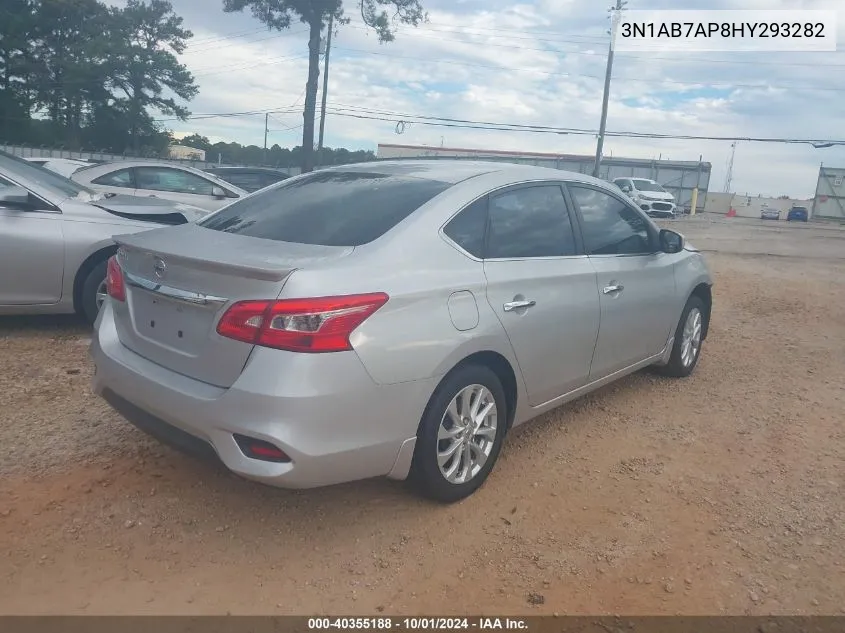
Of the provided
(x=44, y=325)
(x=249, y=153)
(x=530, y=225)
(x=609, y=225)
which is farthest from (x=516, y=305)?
(x=249, y=153)

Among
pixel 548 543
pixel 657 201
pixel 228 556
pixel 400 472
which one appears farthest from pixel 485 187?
pixel 657 201

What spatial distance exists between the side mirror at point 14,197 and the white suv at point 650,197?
26150 mm

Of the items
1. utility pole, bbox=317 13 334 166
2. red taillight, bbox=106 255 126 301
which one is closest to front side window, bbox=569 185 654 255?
red taillight, bbox=106 255 126 301

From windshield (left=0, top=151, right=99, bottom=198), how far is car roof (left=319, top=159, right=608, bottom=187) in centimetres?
282

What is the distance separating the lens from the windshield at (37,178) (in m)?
5.36

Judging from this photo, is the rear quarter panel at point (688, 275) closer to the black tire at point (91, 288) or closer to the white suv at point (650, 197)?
the black tire at point (91, 288)

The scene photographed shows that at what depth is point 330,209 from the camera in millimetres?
3363

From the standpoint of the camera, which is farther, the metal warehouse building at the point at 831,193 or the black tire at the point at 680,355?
the metal warehouse building at the point at 831,193

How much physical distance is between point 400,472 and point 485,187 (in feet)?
5.03

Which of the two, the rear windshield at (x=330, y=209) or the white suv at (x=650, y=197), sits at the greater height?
the white suv at (x=650, y=197)

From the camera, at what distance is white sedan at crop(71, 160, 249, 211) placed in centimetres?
849

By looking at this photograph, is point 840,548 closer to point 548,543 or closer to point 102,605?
point 548,543

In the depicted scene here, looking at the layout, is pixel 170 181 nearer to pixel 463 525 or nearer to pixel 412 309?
pixel 412 309

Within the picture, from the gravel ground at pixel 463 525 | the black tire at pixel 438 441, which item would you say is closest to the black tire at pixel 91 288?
the gravel ground at pixel 463 525
